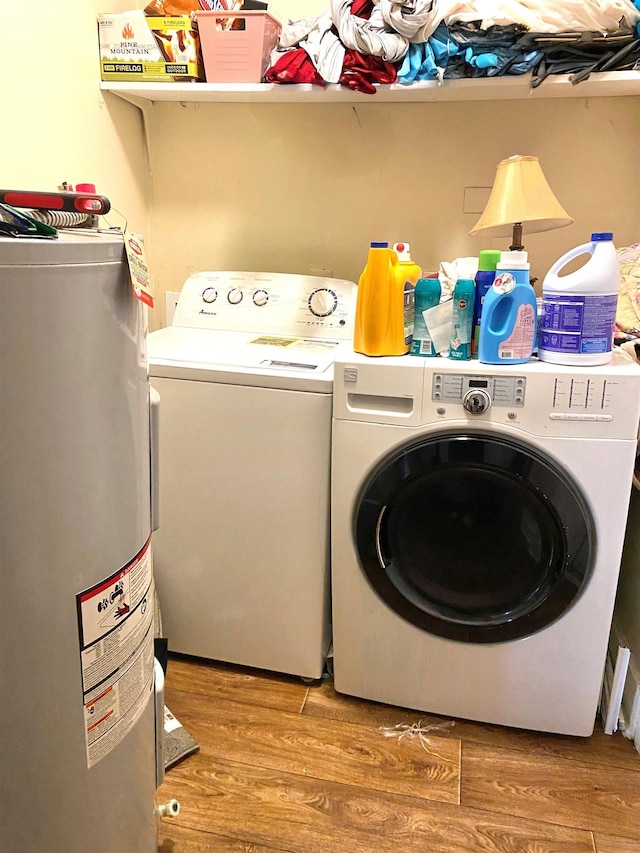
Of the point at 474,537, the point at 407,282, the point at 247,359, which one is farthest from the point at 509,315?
the point at 247,359

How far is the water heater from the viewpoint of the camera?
76 cm

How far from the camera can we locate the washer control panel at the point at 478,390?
1.41 m

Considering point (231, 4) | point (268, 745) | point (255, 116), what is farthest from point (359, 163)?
point (268, 745)

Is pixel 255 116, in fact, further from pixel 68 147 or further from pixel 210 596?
pixel 210 596

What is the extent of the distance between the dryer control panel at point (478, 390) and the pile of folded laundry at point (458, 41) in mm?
776

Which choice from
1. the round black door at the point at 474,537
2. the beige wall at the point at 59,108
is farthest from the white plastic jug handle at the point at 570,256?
the beige wall at the point at 59,108

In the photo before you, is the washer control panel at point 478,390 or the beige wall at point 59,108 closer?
the washer control panel at point 478,390

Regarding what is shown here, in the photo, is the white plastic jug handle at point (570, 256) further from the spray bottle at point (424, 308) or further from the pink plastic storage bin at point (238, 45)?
the pink plastic storage bin at point (238, 45)

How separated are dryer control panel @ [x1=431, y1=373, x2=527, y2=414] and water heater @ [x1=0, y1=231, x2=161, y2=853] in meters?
0.69

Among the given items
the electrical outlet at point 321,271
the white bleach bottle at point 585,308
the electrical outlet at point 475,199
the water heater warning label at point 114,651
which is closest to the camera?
the water heater warning label at point 114,651

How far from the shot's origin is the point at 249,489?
166cm

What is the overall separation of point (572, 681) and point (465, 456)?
61 centimetres

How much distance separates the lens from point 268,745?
5.24 ft

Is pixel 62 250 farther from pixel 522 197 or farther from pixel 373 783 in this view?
pixel 373 783
